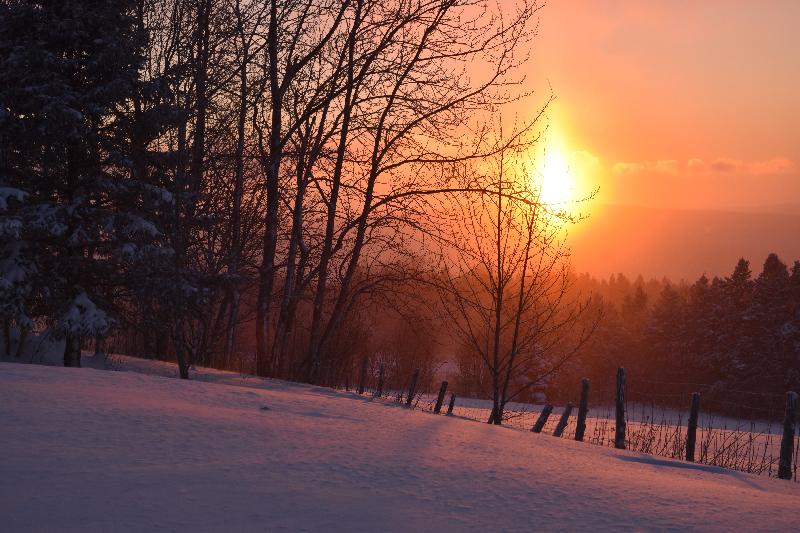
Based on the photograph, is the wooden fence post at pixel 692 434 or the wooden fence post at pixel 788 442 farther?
the wooden fence post at pixel 692 434

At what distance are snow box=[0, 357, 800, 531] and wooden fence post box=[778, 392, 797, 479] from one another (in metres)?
4.42

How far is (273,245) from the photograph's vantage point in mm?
14312

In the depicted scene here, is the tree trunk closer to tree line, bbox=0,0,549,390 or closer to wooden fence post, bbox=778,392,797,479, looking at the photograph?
tree line, bbox=0,0,549,390

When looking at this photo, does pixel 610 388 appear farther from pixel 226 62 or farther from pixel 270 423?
pixel 270 423

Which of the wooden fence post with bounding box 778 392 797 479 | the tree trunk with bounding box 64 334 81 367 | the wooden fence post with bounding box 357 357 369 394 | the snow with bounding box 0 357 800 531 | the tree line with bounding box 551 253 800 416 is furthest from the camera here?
the tree line with bounding box 551 253 800 416

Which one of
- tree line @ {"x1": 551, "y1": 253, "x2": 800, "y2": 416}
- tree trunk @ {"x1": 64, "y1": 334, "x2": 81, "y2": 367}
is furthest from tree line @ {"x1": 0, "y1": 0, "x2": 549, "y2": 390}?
tree line @ {"x1": 551, "y1": 253, "x2": 800, "y2": 416}

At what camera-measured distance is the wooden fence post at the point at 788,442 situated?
9.70 meters

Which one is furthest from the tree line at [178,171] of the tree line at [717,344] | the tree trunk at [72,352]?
the tree line at [717,344]

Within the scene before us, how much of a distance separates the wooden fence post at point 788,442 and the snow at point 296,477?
174 inches

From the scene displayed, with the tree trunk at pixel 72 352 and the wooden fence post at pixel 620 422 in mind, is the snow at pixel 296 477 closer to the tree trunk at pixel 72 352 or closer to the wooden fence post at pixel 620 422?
the wooden fence post at pixel 620 422

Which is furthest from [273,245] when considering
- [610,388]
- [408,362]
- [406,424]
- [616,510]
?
[610,388]

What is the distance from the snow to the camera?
10.3 feet

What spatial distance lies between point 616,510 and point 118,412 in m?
3.58

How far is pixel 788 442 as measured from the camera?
9867 millimetres
